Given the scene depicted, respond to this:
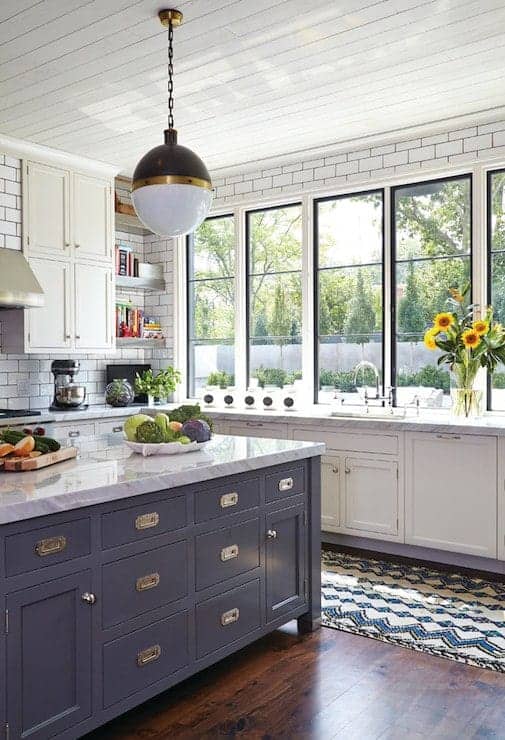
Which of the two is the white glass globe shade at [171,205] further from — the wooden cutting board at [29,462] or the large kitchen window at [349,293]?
the large kitchen window at [349,293]

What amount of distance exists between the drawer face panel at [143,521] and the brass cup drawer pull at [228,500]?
234 millimetres

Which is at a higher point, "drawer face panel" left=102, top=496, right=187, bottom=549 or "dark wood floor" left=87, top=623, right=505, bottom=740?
"drawer face panel" left=102, top=496, right=187, bottom=549

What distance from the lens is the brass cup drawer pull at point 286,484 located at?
3248 mm

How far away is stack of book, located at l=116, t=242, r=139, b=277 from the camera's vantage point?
606 centimetres

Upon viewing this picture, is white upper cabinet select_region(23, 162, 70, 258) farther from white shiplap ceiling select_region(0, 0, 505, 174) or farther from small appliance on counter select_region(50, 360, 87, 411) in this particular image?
small appliance on counter select_region(50, 360, 87, 411)

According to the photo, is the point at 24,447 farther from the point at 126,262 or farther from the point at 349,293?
the point at 126,262

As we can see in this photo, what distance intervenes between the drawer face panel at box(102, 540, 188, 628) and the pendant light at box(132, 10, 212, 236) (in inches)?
53.7

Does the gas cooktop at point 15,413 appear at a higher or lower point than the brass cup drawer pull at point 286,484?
higher

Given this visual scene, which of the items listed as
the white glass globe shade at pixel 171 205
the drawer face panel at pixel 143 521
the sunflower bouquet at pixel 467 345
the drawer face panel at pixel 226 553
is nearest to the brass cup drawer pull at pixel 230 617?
the drawer face panel at pixel 226 553

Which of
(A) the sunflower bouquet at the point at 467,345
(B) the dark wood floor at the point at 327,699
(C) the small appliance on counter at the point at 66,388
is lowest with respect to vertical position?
(B) the dark wood floor at the point at 327,699

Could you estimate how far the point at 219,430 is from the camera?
545 centimetres

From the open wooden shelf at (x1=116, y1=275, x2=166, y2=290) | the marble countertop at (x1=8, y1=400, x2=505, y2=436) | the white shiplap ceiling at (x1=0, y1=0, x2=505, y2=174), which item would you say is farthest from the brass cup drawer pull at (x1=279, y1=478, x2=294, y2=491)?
the open wooden shelf at (x1=116, y1=275, x2=166, y2=290)

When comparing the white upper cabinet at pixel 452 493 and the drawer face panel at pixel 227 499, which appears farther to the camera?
the white upper cabinet at pixel 452 493

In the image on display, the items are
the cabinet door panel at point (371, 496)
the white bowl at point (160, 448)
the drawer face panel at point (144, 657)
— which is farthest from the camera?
the cabinet door panel at point (371, 496)
